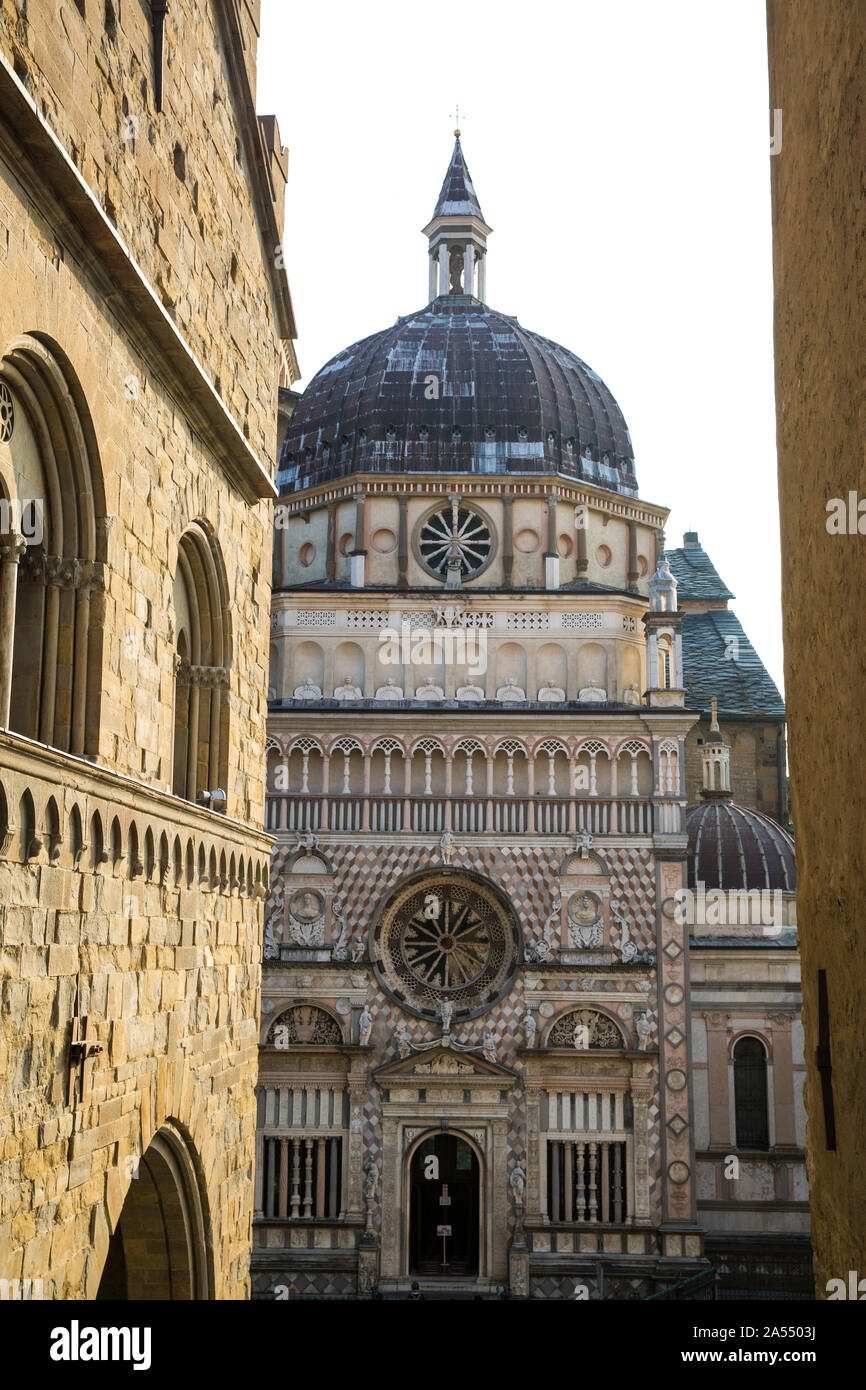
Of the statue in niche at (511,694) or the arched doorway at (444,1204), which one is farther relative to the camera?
the statue in niche at (511,694)

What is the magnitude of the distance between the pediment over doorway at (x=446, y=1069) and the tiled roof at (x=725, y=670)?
1630 cm

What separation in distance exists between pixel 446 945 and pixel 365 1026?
2.49 m

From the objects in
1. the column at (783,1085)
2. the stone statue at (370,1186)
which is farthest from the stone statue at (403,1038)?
the column at (783,1085)

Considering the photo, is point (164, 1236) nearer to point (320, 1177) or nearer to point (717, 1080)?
point (320, 1177)

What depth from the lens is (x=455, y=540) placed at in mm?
36094

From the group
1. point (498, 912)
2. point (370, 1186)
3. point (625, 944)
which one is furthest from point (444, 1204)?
point (625, 944)

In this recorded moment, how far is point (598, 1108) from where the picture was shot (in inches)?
1251

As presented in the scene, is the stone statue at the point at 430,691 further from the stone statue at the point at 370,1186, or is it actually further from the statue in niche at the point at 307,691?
the stone statue at the point at 370,1186

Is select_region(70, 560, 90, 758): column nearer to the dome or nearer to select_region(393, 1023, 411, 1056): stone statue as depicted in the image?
select_region(393, 1023, 411, 1056): stone statue

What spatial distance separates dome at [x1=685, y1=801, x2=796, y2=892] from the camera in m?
36.8

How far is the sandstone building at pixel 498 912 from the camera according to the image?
31.5 meters

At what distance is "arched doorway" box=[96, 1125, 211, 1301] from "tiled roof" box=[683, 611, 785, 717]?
3353 centimetres

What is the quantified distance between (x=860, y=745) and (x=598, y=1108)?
2532cm
